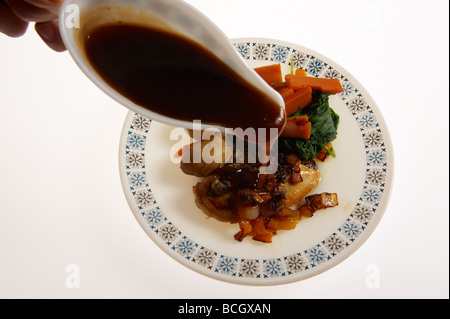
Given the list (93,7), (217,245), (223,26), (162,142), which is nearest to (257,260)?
(217,245)

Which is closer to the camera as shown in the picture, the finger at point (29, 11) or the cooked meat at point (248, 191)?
the finger at point (29, 11)

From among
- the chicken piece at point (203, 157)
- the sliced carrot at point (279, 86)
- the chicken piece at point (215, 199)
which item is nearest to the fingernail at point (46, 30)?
the chicken piece at point (203, 157)

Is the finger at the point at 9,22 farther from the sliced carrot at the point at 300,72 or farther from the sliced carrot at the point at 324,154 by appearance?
the sliced carrot at the point at 324,154

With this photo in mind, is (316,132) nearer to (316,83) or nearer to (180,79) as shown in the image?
(316,83)

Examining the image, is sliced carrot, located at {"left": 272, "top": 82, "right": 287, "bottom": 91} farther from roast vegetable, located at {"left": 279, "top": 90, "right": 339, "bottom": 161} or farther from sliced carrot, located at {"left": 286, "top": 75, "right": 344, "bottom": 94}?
roast vegetable, located at {"left": 279, "top": 90, "right": 339, "bottom": 161}

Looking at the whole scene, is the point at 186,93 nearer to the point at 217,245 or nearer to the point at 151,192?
the point at 151,192

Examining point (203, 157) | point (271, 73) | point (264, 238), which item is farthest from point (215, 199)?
point (271, 73)

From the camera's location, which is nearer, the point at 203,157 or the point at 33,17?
the point at 33,17
